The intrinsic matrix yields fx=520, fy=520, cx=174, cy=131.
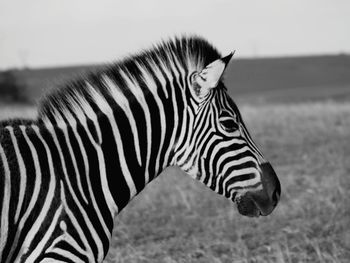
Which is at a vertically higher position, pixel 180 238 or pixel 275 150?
pixel 180 238

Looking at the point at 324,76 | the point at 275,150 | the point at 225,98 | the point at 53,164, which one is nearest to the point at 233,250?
the point at 225,98

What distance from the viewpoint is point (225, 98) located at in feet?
13.0

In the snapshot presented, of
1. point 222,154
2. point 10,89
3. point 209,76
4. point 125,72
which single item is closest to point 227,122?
point 222,154

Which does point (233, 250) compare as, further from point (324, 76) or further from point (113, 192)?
point (324, 76)

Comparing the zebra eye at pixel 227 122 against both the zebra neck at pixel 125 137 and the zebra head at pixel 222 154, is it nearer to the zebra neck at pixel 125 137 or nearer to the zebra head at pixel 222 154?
the zebra head at pixel 222 154

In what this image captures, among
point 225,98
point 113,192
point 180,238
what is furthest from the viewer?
point 180,238

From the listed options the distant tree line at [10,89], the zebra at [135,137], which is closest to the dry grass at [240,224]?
the zebra at [135,137]

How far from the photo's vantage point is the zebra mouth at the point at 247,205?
3.87m

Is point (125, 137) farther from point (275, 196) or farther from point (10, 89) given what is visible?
point (10, 89)

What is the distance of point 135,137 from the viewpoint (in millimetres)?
3855

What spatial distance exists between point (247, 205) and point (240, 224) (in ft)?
11.1

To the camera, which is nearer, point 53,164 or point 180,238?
point 53,164

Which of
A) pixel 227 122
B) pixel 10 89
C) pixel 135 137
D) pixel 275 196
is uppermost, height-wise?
pixel 135 137

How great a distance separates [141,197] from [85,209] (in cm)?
552
